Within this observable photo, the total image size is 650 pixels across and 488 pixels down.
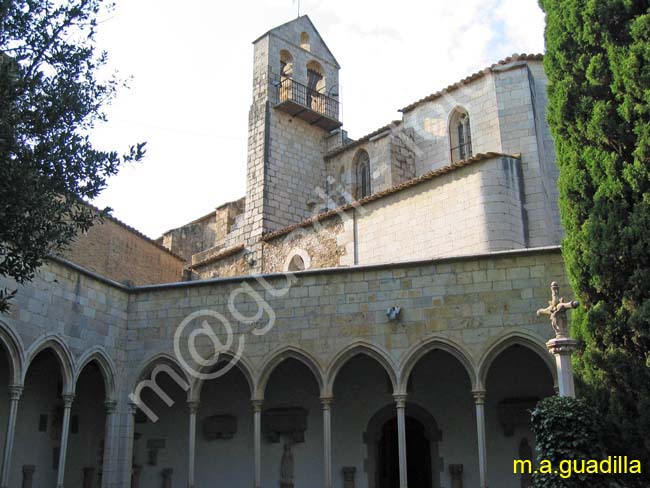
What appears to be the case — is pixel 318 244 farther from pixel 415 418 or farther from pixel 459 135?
pixel 415 418

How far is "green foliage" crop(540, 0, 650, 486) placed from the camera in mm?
8805

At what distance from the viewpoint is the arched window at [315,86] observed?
23.8 metres

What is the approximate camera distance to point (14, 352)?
1071 cm

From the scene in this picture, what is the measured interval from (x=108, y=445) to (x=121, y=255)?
26.2ft

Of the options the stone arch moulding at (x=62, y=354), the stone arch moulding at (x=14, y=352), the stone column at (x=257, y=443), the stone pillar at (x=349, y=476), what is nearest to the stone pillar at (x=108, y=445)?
the stone arch moulding at (x=62, y=354)

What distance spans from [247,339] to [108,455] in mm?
2968

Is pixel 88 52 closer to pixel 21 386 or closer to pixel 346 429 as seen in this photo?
pixel 21 386

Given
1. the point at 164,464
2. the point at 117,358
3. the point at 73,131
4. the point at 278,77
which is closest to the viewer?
the point at 73,131

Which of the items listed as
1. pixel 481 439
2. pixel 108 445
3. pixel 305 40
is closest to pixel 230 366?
pixel 108 445

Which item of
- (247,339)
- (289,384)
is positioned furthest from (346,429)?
(247,339)

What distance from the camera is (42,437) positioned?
1295 cm

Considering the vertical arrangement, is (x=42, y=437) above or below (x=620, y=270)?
below

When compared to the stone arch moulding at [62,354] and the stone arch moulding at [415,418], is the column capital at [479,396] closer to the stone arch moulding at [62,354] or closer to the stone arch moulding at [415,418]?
the stone arch moulding at [415,418]

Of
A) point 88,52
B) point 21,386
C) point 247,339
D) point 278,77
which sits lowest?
point 21,386
